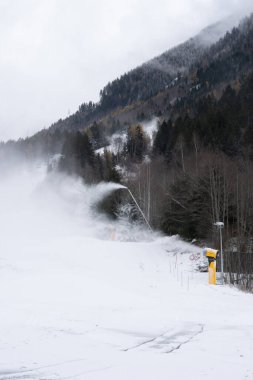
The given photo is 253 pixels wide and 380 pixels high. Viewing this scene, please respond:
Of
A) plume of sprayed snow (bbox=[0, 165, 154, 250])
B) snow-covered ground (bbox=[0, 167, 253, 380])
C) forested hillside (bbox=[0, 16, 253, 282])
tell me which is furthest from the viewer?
plume of sprayed snow (bbox=[0, 165, 154, 250])

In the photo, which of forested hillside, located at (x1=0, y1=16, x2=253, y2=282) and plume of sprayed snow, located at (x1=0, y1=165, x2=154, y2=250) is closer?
forested hillside, located at (x1=0, y1=16, x2=253, y2=282)

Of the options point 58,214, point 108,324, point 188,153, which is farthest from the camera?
point 58,214

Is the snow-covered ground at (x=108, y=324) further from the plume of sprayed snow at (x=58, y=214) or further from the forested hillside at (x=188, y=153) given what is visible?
the forested hillside at (x=188, y=153)

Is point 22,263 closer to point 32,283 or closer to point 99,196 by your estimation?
point 32,283

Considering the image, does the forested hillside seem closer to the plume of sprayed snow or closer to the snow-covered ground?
the plume of sprayed snow

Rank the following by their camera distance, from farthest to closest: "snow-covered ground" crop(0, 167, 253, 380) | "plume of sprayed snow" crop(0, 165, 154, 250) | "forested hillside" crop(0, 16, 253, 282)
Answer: "plume of sprayed snow" crop(0, 165, 154, 250), "forested hillside" crop(0, 16, 253, 282), "snow-covered ground" crop(0, 167, 253, 380)

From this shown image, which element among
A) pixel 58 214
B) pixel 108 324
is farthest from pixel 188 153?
pixel 108 324

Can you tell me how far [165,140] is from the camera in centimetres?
7638

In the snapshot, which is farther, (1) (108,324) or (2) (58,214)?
(2) (58,214)

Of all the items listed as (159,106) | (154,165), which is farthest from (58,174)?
(159,106)

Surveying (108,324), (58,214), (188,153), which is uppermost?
(188,153)

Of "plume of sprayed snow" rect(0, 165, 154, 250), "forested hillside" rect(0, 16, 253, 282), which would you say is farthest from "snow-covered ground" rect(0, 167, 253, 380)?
"forested hillside" rect(0, 16, 253, 282)

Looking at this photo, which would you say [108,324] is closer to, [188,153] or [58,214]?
[188,153]

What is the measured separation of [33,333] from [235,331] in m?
4.13
